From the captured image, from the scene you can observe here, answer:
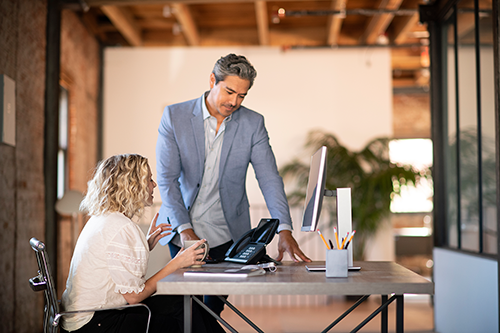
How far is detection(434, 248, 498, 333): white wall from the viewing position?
303 centimetres

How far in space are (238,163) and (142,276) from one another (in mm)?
761

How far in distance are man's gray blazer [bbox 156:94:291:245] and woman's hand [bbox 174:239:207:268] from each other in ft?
1.46

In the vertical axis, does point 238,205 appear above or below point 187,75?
below

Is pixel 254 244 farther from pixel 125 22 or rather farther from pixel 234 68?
pixel 125 22

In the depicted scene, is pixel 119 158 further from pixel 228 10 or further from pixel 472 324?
pixel 228 10

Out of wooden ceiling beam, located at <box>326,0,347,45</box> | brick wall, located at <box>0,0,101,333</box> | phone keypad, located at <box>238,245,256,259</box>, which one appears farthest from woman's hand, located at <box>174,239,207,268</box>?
wooden ceiling beam, located at <box>326,0,347,45</box>

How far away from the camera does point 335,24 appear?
5.68 m

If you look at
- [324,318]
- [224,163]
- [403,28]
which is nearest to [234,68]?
[224,163]

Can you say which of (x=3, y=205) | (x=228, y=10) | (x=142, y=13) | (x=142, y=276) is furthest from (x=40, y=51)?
(x=142, y=276)

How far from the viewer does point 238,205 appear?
7.48ft

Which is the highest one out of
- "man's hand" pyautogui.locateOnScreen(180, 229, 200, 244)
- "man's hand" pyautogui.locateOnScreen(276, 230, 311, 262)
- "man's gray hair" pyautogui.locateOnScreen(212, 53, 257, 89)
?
"man's gray hair" pyautogui.locateOnScreen(212, 53, 257, 89)

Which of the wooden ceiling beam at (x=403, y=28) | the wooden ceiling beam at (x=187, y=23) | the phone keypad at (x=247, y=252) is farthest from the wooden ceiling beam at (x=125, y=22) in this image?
the phone keypad at (x=247, y=252)

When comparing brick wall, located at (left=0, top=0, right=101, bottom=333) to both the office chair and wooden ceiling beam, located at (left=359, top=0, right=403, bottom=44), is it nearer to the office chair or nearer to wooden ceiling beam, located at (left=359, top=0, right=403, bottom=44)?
the office chair

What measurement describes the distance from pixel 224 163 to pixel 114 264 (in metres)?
0.77
